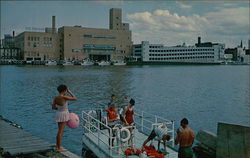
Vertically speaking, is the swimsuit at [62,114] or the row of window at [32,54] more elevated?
the row of window at [32,54]

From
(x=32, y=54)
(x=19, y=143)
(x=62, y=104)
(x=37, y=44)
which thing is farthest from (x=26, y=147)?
(x=32, y=54)

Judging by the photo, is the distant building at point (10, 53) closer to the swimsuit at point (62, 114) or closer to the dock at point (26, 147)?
the dock at point (26, 147)

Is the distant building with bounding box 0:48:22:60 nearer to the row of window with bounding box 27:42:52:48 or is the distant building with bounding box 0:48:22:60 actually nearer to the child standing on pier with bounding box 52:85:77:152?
the row of window with bounding box 27:42:52:48

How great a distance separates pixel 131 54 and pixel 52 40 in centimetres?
5396

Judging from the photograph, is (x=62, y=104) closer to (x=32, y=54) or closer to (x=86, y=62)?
(x=86, y=62)

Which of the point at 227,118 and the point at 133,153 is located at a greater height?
the point at 133,153

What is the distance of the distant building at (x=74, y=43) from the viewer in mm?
159750

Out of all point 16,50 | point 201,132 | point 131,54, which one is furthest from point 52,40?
point 201,132

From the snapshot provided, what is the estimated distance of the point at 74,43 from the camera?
A: 164375 mm

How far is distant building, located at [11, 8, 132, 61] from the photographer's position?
160m

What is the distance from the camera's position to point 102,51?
577 feet

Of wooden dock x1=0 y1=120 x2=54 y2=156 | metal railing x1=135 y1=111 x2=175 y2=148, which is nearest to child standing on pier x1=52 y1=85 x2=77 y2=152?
wooden dock x1=0 y1=120 x2=54 y2=156

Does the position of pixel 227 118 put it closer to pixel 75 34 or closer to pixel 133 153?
pixel 133 153

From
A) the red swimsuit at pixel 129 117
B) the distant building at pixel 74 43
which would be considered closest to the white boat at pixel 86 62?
the distant building at pixel 74 43
